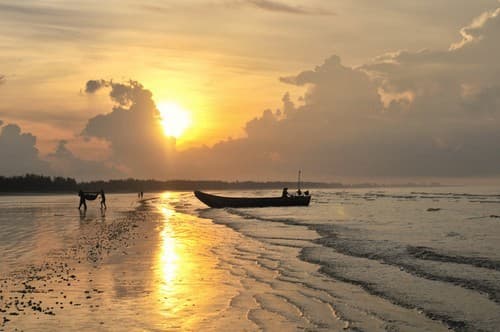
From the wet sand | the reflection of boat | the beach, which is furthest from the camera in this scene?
the reflection of boat

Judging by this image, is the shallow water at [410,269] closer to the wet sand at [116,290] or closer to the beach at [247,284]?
the beach at [247,284]

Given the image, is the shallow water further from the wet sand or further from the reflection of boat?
the reflection of boat

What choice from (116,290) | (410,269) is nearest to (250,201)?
(410,269)

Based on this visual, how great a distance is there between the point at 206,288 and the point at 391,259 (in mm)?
9469

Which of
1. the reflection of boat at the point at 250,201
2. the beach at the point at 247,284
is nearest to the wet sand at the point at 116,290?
the beach at the point at 247,284

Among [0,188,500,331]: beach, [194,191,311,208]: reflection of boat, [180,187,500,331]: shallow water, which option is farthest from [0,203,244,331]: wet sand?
[194,191,311,208]: reflection of boat

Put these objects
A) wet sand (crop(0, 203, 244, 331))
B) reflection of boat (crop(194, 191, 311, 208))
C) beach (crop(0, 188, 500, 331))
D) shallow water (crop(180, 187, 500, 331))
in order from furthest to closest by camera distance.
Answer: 1. reflection of boat (crop(194, 191, 311, 208))
2. shallow water (crop(180, 187, 500, 331))
3. beach (crop(0, 188, 500, 331))
4. wet sand (crop(0, 203, 244, 331))

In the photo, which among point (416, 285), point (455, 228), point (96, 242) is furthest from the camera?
point (455, 228)

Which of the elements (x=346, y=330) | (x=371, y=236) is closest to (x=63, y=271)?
(x=346, y=330)

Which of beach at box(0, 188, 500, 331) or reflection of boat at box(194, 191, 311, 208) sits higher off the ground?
reflection of boat at box(194, 191, 311, 208)

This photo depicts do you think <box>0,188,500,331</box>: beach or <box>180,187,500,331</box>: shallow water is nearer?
<box>0,188,500,331</box>: beach

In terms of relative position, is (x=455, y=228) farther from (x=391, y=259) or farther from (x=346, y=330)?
(x=346, y=330)

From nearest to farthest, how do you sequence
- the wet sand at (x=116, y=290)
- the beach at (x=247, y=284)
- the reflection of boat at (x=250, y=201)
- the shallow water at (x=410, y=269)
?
the wet sand at (x=116, y=290), the beach at (x=247, y=284), the shallow water at (x=410, y=269), the reflection of boat at (x=250, y=201)

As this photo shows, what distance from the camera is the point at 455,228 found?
35.9 metres
